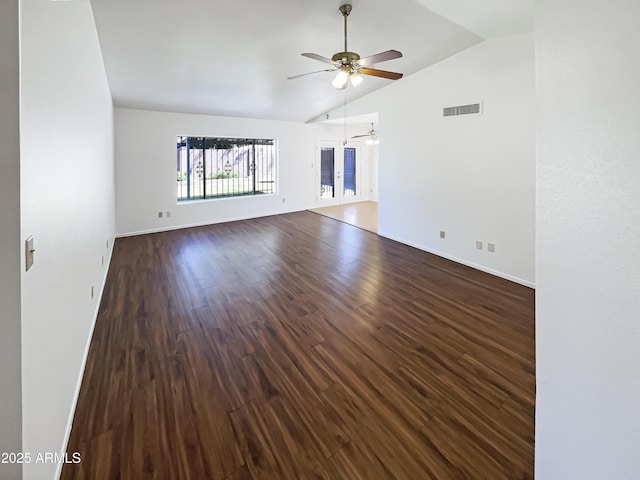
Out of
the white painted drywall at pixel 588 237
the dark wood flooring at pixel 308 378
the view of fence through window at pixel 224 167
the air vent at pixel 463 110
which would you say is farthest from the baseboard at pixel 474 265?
the view of fence through window at pixel 224 167

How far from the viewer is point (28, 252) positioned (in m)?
1.16

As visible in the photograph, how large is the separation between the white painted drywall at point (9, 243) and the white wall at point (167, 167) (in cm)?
599

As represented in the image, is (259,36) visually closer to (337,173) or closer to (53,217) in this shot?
(53,217)

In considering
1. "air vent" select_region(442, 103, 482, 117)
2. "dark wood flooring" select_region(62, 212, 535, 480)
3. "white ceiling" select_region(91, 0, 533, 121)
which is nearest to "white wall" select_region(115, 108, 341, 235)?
"white ceiling" select_region(91, 0, 533, 121)

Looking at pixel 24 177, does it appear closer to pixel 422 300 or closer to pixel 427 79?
pixel 422 300

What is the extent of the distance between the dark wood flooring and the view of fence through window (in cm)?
361

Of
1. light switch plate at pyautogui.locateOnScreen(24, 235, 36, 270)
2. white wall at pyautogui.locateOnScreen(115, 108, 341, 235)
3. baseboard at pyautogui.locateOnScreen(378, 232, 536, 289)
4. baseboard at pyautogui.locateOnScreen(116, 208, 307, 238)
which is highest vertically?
white wall at pyautogui.locateOnScreen(115, 108, 341, 235)

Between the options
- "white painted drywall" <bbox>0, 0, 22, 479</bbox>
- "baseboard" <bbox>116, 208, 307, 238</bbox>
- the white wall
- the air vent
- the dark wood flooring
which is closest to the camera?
"white painted drywall" <bbox>0, 0, 22, 479</bbox>

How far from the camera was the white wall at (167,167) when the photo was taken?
6273mm

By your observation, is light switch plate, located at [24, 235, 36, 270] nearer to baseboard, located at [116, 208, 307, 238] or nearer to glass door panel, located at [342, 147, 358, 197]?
baseboard, located at [116, 208, 307, 238]

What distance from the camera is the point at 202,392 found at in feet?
6.80

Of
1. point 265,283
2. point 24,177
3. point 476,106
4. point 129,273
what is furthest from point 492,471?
point 129,273

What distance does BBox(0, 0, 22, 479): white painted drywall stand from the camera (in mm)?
1037

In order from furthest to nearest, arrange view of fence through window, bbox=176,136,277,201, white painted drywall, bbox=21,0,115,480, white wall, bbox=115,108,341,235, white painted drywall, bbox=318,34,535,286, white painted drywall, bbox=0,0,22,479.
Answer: view of fence through window, bbox=176,136,277,201 → white wall, bbox=115,108,341,235 → white painted drywall, bbox=318,34,535,286 → white painted drywall, bbox=21,0,115,480 → white painted drywall, bbox=0,0,22,479
